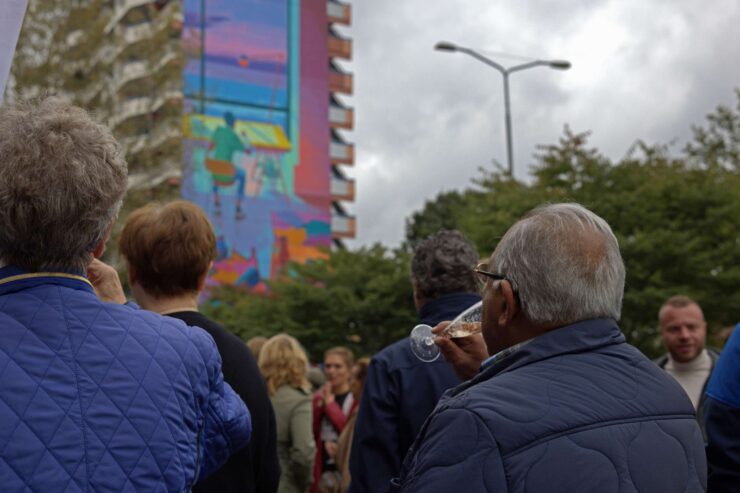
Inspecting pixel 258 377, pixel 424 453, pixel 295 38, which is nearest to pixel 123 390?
pixel 424 453

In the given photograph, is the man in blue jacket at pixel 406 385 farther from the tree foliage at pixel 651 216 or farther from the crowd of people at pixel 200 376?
the tree foliage at pixel 651 216

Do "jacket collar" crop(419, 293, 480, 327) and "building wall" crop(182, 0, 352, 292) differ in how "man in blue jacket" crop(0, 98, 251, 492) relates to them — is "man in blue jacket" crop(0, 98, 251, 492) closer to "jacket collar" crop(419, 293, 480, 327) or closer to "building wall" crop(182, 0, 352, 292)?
"jacket collar" crop(419, 293, 480, 327)

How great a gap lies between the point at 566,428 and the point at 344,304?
85.1 ft

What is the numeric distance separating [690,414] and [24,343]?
1.44m

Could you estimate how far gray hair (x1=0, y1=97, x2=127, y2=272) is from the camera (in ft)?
6.69

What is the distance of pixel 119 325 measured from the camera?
2.07m

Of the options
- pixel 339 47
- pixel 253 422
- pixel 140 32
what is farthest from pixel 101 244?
pixel 339 47

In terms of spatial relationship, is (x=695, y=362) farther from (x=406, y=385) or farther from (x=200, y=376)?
(x=200, y=376)

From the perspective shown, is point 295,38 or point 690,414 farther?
point 295,38

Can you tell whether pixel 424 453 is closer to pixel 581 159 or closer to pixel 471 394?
pixel 471 394

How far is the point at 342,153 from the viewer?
235 ft

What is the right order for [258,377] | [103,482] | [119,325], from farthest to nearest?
[258,377] → [119,325] → [103,482]

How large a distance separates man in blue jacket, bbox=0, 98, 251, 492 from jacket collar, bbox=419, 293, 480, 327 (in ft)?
5.25

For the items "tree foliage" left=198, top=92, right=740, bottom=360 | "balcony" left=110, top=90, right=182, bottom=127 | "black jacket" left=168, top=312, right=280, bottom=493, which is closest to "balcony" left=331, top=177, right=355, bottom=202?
"tree foliage" left=198, top=92, right=740, bottom=360
